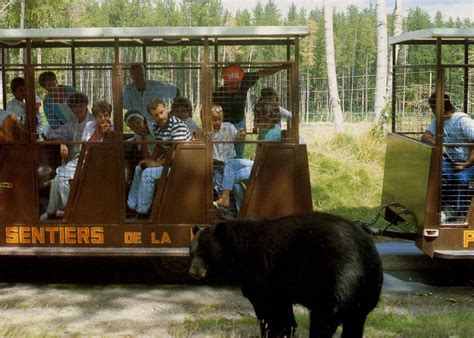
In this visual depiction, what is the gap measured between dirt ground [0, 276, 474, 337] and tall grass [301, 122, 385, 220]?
13.6 ft

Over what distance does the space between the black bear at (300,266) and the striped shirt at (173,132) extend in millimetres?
2206

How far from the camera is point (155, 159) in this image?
8.41m

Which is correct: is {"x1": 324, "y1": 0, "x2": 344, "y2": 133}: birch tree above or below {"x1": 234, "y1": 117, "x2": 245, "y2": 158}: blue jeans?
above

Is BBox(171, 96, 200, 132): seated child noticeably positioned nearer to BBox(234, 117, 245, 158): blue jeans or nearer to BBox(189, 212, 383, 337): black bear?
BBox(234, 117, 245, 158): blue jeans

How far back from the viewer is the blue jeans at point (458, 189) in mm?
8406

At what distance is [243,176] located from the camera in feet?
27.6

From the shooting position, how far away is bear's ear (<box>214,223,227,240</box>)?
611cm

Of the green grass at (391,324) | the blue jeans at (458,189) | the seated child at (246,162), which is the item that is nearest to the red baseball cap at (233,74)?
the seated child at (246,162)

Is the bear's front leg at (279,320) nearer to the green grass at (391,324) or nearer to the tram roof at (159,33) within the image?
the green grass at (391,324)

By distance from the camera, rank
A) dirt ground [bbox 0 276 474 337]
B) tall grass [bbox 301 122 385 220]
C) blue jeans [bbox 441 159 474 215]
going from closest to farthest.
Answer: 1. dirt ground [bbox 0 276 474 337]
2. blue jeans [bbox 441 159 474 215]
3. tall grass [bbox 301 122 385 220]

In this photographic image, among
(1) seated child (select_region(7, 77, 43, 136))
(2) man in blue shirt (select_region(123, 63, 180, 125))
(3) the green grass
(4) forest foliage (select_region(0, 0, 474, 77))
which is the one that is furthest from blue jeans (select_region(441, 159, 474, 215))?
(4) forest foliage (select_region(0, 0, 474, 77))

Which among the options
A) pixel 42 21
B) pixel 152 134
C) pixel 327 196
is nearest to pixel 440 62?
pixel 152 134

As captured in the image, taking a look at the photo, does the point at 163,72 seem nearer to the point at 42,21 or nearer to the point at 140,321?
the point at 140,321

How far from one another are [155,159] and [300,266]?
297cm
